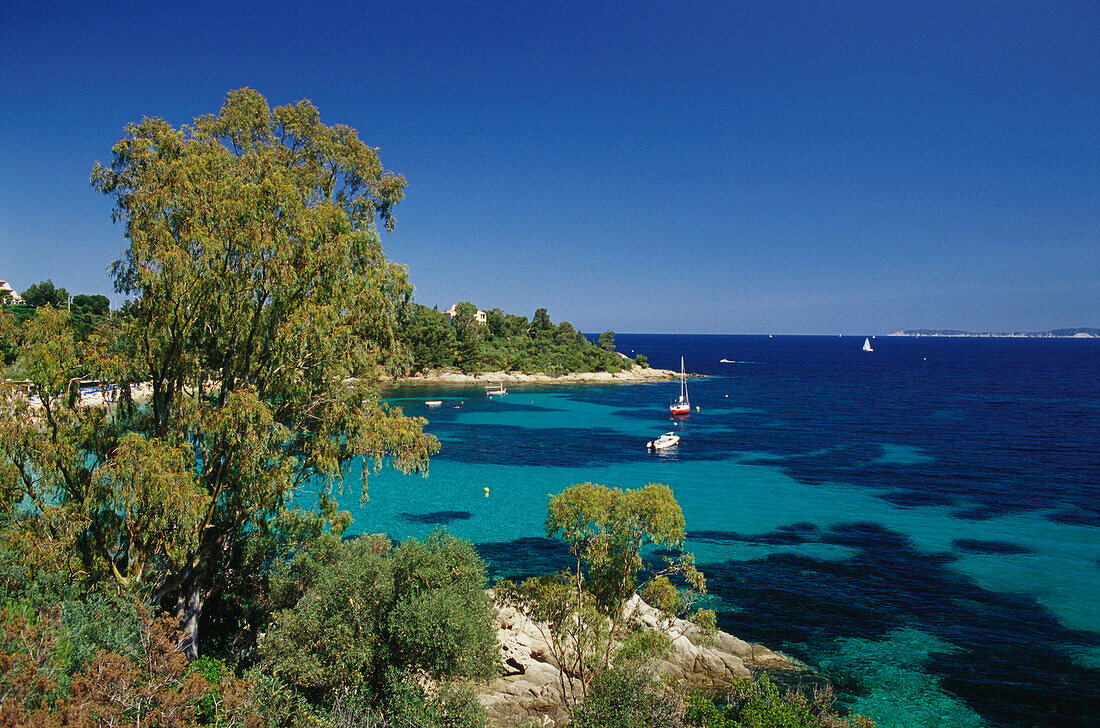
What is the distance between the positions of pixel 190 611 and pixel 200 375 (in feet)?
18.9

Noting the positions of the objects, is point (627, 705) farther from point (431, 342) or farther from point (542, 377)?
point (542, 377)

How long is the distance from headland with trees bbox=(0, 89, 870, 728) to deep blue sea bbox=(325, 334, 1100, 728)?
335 inches

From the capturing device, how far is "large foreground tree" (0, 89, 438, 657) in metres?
12.0

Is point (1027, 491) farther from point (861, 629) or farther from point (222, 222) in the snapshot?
point (222, 222)

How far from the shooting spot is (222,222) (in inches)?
481

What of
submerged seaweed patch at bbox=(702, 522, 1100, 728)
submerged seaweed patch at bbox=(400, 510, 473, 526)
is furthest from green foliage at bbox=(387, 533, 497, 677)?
submerged seaweed patch at bbox=(400, 510, 473, 526)

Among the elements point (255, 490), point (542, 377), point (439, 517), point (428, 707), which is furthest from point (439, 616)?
point (542, 377)

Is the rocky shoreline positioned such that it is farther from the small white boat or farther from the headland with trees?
the headland with trees

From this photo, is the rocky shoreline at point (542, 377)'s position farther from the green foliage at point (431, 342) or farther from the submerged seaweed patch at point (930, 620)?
the submerged seaweed patch at point (930, 620)

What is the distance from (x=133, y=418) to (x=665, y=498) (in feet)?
40.3

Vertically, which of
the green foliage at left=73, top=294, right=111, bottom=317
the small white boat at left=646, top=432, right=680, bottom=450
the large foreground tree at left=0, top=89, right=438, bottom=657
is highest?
the green foliage at left=73, top=294, right=111, bottom=317

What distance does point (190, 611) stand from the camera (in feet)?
46.4

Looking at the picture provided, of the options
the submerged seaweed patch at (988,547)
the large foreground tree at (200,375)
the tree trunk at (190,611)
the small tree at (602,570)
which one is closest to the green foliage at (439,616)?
the small tree at (602,570)

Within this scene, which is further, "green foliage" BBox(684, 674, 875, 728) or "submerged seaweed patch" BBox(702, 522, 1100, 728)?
"submerged seaweed patch" BBox(702, 522, 1100, 728)
